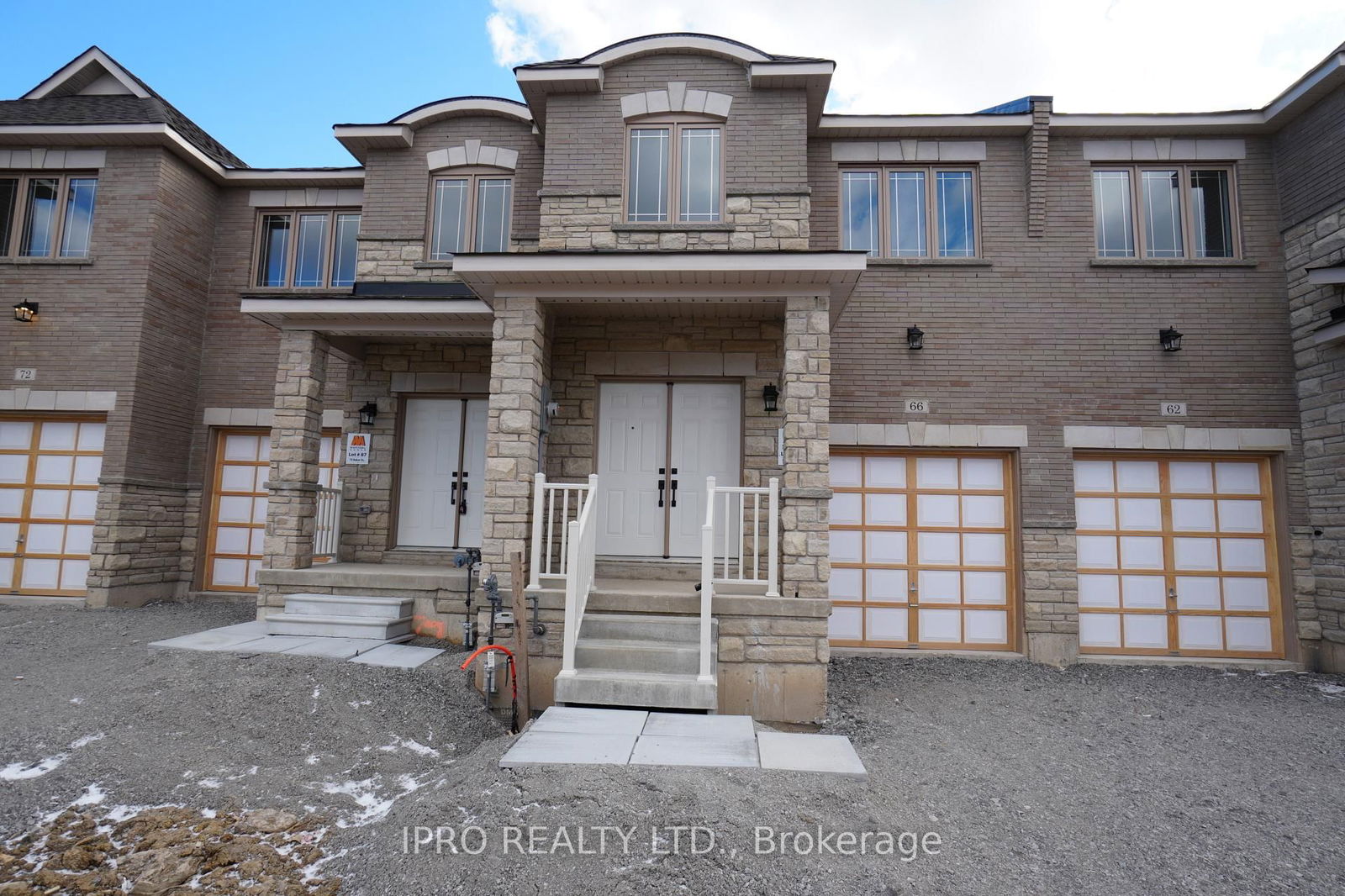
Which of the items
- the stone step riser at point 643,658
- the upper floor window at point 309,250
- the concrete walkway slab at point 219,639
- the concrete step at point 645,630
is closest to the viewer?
the stone step riser at point 643,658

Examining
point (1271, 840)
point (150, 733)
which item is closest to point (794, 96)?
point (1271, 840)

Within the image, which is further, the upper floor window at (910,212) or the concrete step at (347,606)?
the upper floor window at (910,212)

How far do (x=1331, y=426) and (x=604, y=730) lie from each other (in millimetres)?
7945

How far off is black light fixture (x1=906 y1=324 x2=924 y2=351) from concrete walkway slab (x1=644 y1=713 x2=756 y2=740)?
195 inches

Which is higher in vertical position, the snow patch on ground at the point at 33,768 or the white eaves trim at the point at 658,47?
the white eaves trim at the point at 658,47

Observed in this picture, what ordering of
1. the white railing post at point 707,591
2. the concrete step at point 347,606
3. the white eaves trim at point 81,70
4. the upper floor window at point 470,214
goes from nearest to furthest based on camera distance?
the white railing post at point 707,591 → the concrete step at point 347,606 → the upper floor window at point 470,214 → the white eaves trim at point 81,70

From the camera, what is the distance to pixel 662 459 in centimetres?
730

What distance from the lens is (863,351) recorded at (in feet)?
25.5

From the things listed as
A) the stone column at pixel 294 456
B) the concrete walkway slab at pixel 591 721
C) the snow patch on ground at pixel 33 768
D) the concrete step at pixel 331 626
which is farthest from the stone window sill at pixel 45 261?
the concrete walkway slab at pixel 591 721

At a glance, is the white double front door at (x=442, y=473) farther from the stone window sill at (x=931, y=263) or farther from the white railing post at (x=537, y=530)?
the stone window sill at (x=931, y=263)

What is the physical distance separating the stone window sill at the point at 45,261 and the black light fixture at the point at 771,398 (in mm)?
8587

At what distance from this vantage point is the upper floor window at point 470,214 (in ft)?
26.9

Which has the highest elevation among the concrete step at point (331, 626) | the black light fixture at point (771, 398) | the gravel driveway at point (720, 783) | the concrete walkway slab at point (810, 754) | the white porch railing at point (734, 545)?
the black light fixture at point (771, 398)

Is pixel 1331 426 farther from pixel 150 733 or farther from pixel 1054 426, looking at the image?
pixel 150 733
